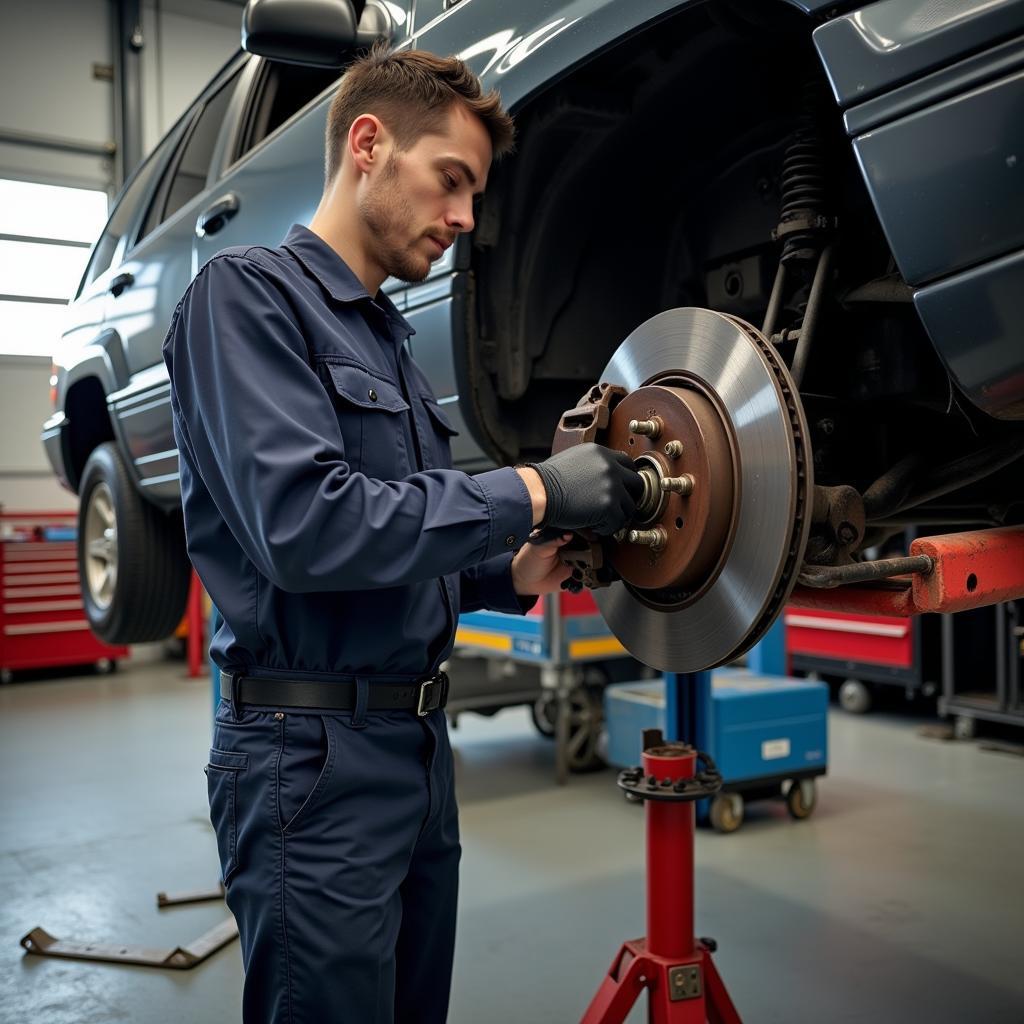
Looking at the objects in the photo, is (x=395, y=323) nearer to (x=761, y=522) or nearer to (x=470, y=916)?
(x=761, y=522)

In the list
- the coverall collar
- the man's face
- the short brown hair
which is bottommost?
the coverall collar

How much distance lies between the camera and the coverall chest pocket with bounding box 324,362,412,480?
1.02m

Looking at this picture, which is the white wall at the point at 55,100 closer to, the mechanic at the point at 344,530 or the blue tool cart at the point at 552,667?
the blue tool cart at the point at 552,667

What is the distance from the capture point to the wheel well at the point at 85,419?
122 inches

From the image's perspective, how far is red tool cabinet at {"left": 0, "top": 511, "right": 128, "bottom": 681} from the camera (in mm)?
6027

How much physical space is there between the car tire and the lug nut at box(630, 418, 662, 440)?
2.14 meters

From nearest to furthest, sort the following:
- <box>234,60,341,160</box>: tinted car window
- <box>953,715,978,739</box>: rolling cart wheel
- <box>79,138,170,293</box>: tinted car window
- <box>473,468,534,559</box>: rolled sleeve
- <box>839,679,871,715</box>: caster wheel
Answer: <box>473,468,534,559</box>: rolled sleeve → <box>234,60,341,160</box>: tinted car window → <box>79,138,170,293</box>: tinted car window → <box>953,715,978,739</box>: rolling cart wheel → <box>839,679,871,715</box>: caster wheel

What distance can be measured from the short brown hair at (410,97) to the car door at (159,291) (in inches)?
48.1

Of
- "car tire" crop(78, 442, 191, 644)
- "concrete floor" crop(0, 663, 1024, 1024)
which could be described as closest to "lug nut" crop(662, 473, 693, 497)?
"concrete floor" crop(0, 663, 1024, 1024)

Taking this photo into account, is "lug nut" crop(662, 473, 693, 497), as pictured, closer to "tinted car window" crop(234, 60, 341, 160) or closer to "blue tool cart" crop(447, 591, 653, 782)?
"tinted car window" crop(234, 60, 341, 160)

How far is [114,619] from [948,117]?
8.97ft

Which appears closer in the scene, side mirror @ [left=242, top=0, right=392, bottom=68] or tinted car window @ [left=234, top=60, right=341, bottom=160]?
side mirror @ [left=242, top=0, right=392, bottom=68]

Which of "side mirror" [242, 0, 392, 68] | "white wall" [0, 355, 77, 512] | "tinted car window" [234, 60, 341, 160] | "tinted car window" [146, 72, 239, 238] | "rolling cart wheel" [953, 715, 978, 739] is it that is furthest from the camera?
"white wall" [0, 355, 77, 512]

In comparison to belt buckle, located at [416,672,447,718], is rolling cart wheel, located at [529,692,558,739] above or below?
below
